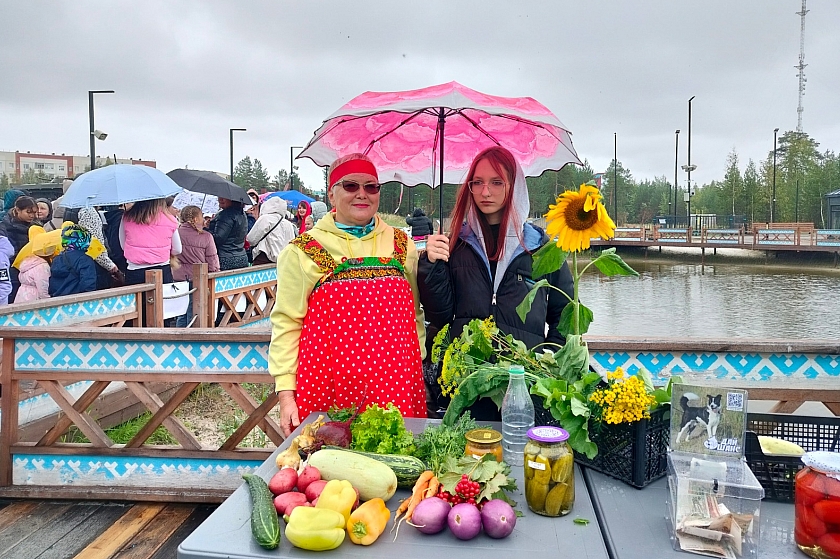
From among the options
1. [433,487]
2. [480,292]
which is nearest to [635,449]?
[433,487]

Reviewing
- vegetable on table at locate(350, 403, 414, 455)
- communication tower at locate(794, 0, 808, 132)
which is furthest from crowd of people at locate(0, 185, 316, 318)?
communication tower at locate(794, 0, 808, 132)

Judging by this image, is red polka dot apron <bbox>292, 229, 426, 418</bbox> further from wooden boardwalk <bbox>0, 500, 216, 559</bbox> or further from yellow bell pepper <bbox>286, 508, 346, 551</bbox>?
wooden boardwalk <bbox>0, 500, 216, 559</bbox>

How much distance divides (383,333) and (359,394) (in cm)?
28

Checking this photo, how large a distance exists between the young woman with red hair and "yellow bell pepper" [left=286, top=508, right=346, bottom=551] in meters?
1.31

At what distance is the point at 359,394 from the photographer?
263cm

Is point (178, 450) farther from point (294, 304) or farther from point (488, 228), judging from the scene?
point (488, 228)

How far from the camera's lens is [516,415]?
213 centimetres

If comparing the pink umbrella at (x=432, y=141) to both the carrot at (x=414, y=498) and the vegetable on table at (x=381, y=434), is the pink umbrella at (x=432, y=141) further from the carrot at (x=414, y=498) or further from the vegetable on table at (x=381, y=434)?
the carrot at (x=414, y=498)

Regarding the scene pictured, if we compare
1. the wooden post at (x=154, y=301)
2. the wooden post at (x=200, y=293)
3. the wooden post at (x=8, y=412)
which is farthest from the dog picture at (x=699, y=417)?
the wooden post at (x=200, y=293)

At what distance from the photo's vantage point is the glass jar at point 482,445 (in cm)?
197

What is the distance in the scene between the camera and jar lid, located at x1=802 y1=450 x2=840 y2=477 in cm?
149

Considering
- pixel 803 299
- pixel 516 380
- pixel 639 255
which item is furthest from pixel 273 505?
pixel 639 255

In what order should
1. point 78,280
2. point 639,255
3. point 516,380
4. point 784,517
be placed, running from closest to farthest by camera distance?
point 784,517
point 516,380
point 78,280
point 639,255

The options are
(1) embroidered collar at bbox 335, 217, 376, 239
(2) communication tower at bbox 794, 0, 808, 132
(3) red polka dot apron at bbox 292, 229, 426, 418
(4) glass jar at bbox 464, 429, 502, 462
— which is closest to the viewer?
(4) glass jar at bbox 464, 429, 502, 462
